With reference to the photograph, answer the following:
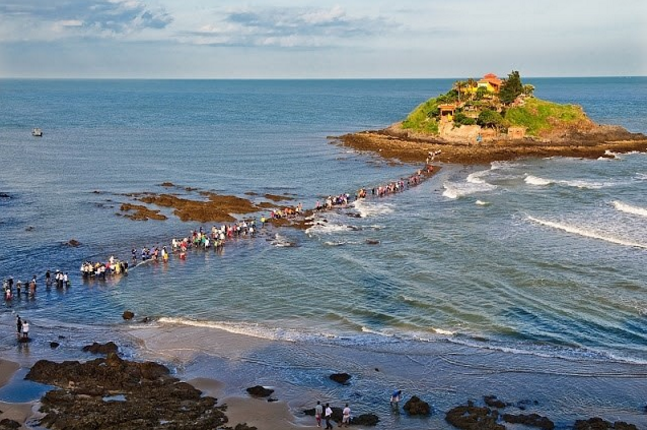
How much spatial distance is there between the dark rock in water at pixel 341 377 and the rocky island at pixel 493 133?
5463 cm

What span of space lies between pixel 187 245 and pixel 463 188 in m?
26.8

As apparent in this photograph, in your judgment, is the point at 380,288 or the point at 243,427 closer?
the point at 243,427

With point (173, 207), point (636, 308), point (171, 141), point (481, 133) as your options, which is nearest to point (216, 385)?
point (636, 308)

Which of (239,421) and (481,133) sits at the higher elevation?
(481,133)

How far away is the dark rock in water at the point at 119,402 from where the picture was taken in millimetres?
21453

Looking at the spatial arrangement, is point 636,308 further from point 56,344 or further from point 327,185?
point 327,185

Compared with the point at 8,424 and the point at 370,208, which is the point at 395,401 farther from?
the point at 370,208

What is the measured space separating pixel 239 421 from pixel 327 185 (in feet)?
140

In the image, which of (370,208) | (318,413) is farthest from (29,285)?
(370,208)

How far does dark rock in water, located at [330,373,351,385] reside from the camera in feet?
81.6

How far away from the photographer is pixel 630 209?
50.4 m

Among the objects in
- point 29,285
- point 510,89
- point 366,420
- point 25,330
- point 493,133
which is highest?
point 510,89

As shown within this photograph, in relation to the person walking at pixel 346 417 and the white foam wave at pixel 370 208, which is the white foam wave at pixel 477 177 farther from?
the person walking at pixel 346 417

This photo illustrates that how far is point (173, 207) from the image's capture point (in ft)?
176
